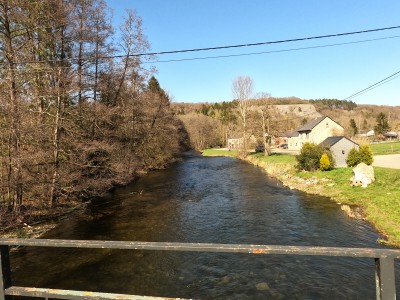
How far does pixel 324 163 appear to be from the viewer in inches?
1125

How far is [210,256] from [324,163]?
2020 centimetres

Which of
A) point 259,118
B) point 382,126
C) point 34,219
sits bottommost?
point 34,219

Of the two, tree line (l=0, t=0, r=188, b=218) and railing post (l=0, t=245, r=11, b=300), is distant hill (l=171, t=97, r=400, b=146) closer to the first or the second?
tree line (l=0, t=0, r=188, b=218)

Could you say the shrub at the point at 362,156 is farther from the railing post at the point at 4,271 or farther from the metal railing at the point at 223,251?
the railing post at the point at 4,271

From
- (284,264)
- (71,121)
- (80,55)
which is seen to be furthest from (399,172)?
(80,55)

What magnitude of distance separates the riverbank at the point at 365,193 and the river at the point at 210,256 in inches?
30.0

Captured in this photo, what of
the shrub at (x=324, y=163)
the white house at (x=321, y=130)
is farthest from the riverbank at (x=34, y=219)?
the white house at (x=321, y=130)

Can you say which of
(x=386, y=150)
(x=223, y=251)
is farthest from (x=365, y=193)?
(x=386, y=150)

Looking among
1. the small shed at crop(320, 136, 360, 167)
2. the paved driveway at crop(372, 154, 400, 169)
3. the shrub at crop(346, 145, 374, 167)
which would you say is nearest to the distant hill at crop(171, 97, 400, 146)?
the small shed at crop(320, 136, 360, 167)

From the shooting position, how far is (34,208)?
17.5m

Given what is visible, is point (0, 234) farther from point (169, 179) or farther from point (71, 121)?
point (169, 179)

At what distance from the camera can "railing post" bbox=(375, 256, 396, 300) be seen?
101 inches

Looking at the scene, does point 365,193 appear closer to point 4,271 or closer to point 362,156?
point 362,156

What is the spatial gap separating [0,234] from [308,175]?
79.3 ft
